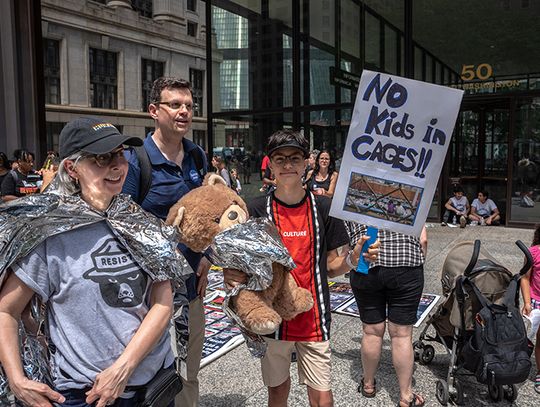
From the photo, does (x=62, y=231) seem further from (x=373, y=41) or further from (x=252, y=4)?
(x=252, y=4)

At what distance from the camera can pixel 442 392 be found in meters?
3.38

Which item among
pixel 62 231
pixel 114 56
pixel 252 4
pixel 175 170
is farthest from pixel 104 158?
pixel 114 56

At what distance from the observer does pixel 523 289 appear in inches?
140

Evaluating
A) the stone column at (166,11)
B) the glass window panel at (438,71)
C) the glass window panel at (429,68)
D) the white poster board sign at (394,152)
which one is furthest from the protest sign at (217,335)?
the stone column at (166,11)

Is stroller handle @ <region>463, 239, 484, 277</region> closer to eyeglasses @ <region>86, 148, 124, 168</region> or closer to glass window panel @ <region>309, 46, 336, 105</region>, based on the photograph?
eyeglasses @ <region>86, 148, 124, 168</region>

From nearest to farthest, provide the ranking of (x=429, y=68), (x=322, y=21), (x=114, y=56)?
(x=429, y=68), (x=322, y=21), (x=114, y=56)

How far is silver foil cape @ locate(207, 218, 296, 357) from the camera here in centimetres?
196

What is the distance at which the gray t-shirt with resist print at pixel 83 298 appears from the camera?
5.30ft

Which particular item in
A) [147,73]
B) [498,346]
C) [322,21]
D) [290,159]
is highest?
[147,73]

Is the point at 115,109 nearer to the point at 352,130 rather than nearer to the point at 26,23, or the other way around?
the point at 26,23

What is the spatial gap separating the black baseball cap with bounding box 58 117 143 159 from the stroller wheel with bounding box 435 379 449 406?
114 inches

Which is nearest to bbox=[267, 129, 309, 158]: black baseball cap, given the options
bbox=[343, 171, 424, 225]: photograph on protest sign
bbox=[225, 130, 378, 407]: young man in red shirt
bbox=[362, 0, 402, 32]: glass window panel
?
bbox=[225, 130, 378, 407]: young man in red shirt

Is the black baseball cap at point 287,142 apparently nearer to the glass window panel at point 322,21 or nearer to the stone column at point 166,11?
the glass window panel at point 322,21

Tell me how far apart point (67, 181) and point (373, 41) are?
11.2m
